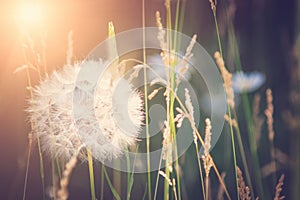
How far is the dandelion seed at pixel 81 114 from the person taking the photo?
116cm

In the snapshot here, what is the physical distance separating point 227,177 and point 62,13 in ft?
2.95

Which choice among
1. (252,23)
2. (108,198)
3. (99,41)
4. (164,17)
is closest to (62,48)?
(99,41)

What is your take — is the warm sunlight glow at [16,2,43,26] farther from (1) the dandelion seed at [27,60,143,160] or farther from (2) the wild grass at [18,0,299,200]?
(1) the dandelion seed at [27,60,143,160]

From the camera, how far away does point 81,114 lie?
1.17 metres

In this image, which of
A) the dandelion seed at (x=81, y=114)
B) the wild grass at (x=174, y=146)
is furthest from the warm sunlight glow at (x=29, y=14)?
the dandelion seed at (x=81, y=114)

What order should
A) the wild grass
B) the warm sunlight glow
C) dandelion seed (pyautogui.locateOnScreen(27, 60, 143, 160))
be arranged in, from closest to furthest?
the wild grass < dandelion seed (pyautogui.locateOnScreen(27, 60, 143, 160)) < the warm sunlight glow

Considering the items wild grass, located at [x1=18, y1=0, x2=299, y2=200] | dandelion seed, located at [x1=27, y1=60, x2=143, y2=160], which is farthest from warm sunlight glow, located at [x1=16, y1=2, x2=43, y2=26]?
dandelion seed, located at [x1=27, y1=60, x2=143, y2=160]

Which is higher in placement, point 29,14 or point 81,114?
point 29,14

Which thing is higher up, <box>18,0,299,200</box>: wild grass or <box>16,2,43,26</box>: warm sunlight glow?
<box>16,2,43,26</box>: warm sunlight glow

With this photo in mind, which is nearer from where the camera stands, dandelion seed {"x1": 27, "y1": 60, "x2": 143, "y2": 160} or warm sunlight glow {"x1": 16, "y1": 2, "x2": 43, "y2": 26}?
dandelion seed {"x1": 27, "y1": 60, "x2": 143, "y2": 160}

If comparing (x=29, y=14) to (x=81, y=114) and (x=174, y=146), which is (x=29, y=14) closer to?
(x=81, y=114)

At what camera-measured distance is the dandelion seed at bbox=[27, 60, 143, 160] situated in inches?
45.5

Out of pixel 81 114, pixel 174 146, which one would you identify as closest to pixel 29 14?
pixel 81 114

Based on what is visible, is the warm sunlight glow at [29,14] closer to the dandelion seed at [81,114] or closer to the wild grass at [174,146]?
the wild grass at [174,146]
